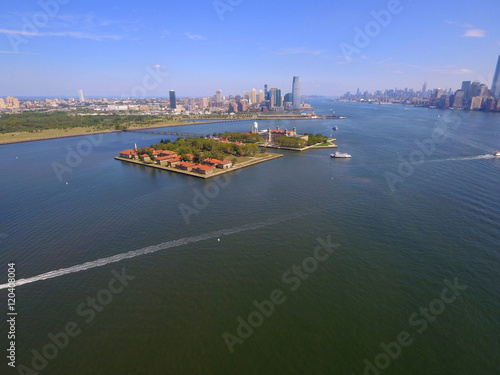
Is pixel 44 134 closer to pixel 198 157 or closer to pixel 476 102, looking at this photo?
pixel 198 157

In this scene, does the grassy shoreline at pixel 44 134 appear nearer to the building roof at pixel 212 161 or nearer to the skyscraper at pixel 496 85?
the building roof at pixel 212 161

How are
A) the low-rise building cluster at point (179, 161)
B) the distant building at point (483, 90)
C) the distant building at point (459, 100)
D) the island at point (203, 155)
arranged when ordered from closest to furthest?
the low-rise building cluster at point (179, 161), the island at point (203, 155), the distant building at point (483, 90), the distant building at point (459, 100)

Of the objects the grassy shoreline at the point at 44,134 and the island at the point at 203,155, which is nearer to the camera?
the island at the point at 203,155

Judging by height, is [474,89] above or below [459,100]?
above

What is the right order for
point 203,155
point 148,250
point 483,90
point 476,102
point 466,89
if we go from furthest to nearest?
1. point 466,89
2. point 483,90
3. point 476,102
4. point 203,155
5. point 148,250

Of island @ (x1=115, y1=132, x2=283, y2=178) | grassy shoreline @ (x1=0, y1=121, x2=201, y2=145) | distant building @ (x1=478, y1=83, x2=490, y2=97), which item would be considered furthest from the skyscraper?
grassy shoreline @ (x1=0, y1=121, x2=201, y2=145)

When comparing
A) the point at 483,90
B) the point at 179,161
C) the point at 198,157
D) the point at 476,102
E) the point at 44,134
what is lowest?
the point at 179,161

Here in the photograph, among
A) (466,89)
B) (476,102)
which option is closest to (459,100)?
(476,102)

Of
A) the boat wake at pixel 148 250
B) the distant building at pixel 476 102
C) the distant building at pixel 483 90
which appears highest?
the distant building at pixel 483 90

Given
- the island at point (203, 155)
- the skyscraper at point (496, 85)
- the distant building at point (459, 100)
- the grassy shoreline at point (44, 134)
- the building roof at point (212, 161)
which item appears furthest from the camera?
the skyscraper at point (496, 85)

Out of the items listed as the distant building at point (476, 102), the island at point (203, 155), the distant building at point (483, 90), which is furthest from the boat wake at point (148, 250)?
the distant building at point (483, 90)

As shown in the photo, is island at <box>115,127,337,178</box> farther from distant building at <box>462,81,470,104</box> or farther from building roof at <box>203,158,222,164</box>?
distant building at <box>462,81,470,104</box>
